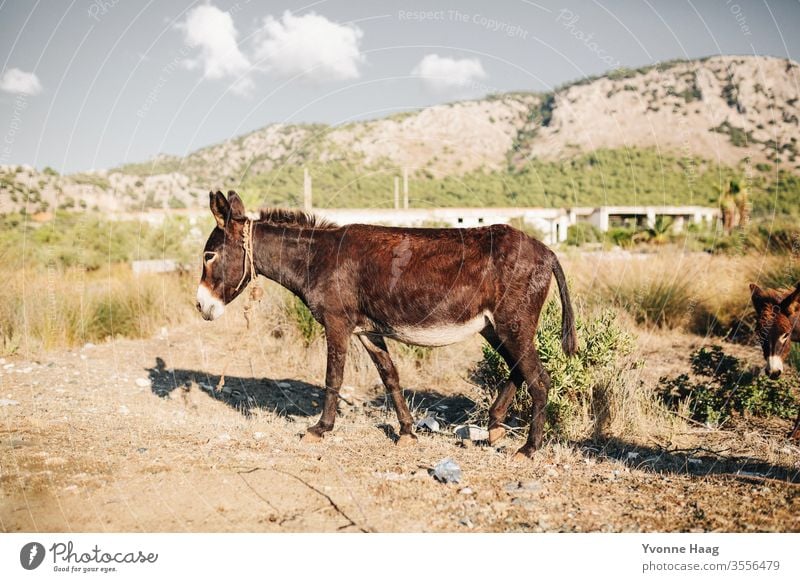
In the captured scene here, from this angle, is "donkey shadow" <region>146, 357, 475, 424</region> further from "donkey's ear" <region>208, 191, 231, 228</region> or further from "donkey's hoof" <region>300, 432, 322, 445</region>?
"donkey's ear" <region>208, 191, 231, 228</region>

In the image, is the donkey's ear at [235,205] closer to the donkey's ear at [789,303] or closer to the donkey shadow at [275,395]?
the donkey shadow at [275,395]

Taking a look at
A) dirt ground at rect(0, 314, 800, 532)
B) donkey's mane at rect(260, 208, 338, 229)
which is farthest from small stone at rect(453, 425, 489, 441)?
donkey's mane at rect(260, 208, 338, 229)

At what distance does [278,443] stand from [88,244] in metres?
18.5

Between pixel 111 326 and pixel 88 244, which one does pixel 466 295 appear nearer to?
pixel 111 326

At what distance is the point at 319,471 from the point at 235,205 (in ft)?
9.19

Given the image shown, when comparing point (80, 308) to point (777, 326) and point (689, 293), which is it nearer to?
point (777, 326)

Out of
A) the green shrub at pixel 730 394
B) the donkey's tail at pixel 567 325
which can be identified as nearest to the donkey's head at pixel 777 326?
the green shrub at pixel 730 394

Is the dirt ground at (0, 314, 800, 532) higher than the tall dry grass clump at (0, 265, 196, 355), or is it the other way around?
the tall dry grass clump at (0, 265, 196, 355)

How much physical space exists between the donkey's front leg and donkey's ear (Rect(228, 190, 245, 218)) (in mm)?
1496

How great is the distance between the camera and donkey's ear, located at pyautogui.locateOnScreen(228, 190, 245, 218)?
580 centimetres

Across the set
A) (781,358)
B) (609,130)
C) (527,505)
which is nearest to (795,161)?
(609,130)

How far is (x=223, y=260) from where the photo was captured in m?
5.89

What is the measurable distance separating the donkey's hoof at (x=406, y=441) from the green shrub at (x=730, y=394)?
3.50m

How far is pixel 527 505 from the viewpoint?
4.37 metres
